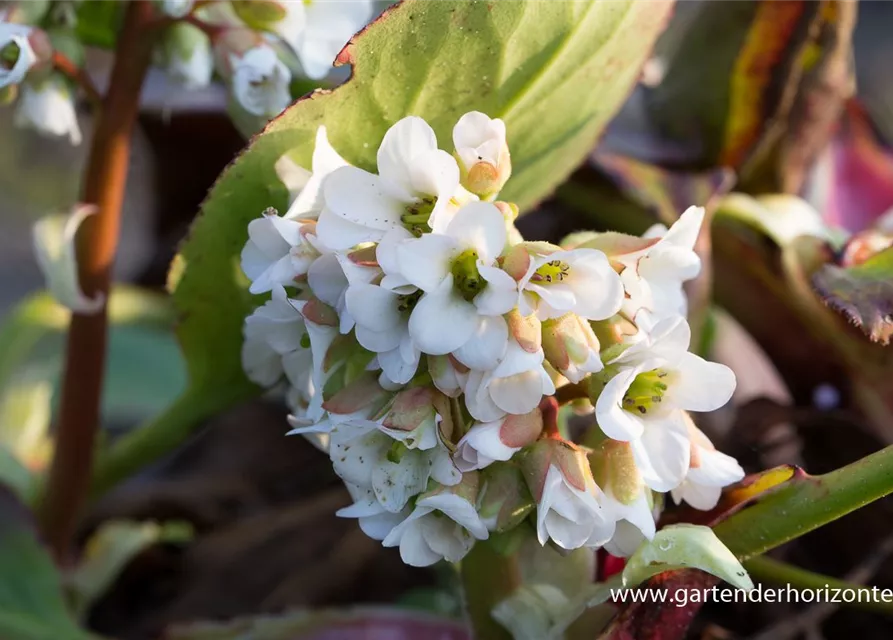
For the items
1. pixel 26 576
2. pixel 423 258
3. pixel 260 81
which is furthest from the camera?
pixel 26 576

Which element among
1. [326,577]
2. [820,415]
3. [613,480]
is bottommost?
[326,577]

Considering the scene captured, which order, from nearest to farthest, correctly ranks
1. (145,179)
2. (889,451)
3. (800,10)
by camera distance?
(889,451) < (800,10) < (145,179)

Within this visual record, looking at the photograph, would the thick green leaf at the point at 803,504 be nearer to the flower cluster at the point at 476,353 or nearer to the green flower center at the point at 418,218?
the flower cluster at the point at 476,353

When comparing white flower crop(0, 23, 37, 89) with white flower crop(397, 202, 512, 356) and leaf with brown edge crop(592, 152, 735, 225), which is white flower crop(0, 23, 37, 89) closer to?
white flower crop(397, 202, 512, 356)

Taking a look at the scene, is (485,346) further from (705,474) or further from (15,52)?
(15,52)

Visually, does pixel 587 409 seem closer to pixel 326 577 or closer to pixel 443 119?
pixel 443 119

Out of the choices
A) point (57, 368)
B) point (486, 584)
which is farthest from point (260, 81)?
point (57, 368)

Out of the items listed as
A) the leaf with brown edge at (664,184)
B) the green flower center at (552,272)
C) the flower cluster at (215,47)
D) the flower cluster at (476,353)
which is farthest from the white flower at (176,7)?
the leaf with brown edge at (664,184)

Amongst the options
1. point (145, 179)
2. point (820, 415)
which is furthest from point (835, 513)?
point (145, 179)
